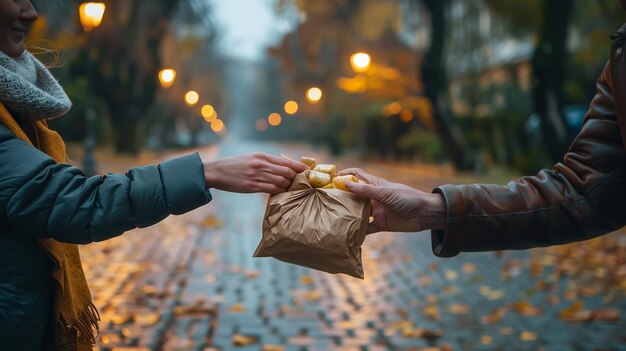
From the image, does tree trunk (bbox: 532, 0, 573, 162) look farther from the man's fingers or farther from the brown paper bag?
the brown paper bag

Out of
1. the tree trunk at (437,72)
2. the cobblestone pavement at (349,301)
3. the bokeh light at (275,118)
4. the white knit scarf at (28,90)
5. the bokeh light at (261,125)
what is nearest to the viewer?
the white knit scarf at (28,90)

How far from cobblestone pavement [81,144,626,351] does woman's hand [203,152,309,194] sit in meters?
3.54

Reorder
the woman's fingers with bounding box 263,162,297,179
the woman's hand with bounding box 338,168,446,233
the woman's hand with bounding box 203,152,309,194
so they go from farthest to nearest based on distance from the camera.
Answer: the woman's hand with bounding box 338,168,446,233
the woman's fingers with bounding box 263,162,297,179
the woman's hand with bounding box 203,152,309,194

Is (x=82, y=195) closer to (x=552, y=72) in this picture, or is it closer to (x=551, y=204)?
(x=551, y=204)

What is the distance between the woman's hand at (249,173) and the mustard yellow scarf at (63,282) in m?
0.52

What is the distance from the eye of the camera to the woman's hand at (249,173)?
7.80 feet

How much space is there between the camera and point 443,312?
23.5 feet

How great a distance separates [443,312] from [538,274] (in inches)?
91.6

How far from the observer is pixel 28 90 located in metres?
2.28

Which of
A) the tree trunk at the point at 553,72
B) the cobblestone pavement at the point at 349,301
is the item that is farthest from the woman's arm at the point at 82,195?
the tree trunk at the point at 553,72

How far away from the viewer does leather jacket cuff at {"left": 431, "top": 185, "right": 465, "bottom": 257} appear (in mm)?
2793

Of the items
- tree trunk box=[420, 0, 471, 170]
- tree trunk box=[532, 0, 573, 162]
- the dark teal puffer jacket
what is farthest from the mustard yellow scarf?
tree trunk box=[420, 0, 471, 170]

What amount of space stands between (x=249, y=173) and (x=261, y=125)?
134 metres

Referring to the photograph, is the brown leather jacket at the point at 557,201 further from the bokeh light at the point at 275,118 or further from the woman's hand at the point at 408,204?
the bokeh light at the point at 275,118
